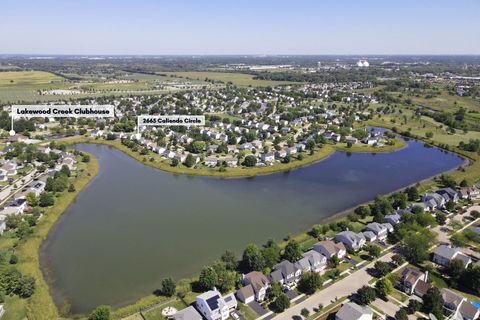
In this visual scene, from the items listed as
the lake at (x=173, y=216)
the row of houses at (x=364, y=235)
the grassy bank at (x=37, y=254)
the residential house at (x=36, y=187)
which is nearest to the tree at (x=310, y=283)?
the row of houses at (x=364, y=235)

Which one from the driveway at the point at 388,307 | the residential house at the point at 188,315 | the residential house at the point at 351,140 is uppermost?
the residential house at the point at 351,140

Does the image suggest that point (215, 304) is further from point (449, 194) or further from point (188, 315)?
point (449, 194)

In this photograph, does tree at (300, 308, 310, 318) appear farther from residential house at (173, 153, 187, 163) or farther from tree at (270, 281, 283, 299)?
residential house at (173, 153, 187, 163)

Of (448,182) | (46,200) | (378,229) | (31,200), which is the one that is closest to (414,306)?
(378,229)

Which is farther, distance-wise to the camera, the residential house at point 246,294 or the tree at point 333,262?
the tree at point 333,262

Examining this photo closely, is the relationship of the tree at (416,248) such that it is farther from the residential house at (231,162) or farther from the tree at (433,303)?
the residential house at (231,162)

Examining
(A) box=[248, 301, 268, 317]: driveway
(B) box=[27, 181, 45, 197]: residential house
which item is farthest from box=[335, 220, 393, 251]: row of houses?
(B) box=[27, 181, 45, 197]: residential house

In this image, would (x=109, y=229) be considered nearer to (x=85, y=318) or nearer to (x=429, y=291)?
(x=85, y=318)

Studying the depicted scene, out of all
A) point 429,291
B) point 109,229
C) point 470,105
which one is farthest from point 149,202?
point 470,105
